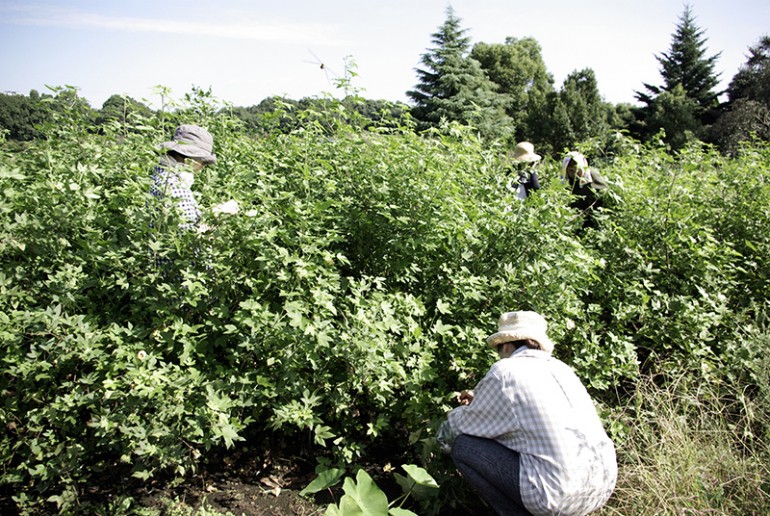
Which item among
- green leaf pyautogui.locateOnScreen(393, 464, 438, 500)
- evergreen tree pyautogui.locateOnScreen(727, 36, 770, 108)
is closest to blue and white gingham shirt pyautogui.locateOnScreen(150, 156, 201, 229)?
green leaf pyautogui.locateOnScreen(393, 464, 438, 500)

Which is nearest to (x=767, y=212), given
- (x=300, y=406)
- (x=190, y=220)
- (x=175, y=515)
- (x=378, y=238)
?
(x=378, y=238)

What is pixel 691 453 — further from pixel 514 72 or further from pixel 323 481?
pixel 514 72

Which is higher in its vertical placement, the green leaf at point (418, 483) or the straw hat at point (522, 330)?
the straw hat at point (522, 330)

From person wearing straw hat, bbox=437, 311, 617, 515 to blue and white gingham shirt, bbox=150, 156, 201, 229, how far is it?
5.12 ft

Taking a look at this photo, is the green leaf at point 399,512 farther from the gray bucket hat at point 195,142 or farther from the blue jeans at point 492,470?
the gray bucket hat at point 195,142

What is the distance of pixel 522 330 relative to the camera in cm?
252

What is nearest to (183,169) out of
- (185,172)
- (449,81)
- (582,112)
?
(185,172)

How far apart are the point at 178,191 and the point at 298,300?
953mm

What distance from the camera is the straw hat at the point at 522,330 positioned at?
2.51m

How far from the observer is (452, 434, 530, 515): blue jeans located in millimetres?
2393

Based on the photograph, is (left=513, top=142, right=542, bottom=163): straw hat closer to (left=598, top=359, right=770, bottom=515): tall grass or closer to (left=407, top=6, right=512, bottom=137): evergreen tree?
(left=598, top=359, right=770, bottom=515): tall grass

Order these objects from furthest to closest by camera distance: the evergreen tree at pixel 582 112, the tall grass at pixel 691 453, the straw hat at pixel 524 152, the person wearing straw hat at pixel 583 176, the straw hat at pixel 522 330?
1. the evergreen tree at pixel 582 112
2. the straw hat at pixel 524 152
3. the person wearing straw hat at pixel 583 176
4. the tall grass at pixel 691 453
5. the straw hat at pixel 522 330

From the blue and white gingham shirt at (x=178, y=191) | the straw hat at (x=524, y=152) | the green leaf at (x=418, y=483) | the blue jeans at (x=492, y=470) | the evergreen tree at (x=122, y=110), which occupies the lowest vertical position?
the green leaf at (x=418, y=483)

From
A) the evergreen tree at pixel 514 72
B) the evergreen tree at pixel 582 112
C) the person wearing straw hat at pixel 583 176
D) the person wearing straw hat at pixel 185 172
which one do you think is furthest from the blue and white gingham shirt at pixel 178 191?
the evergreen tree at pixel 514 72
